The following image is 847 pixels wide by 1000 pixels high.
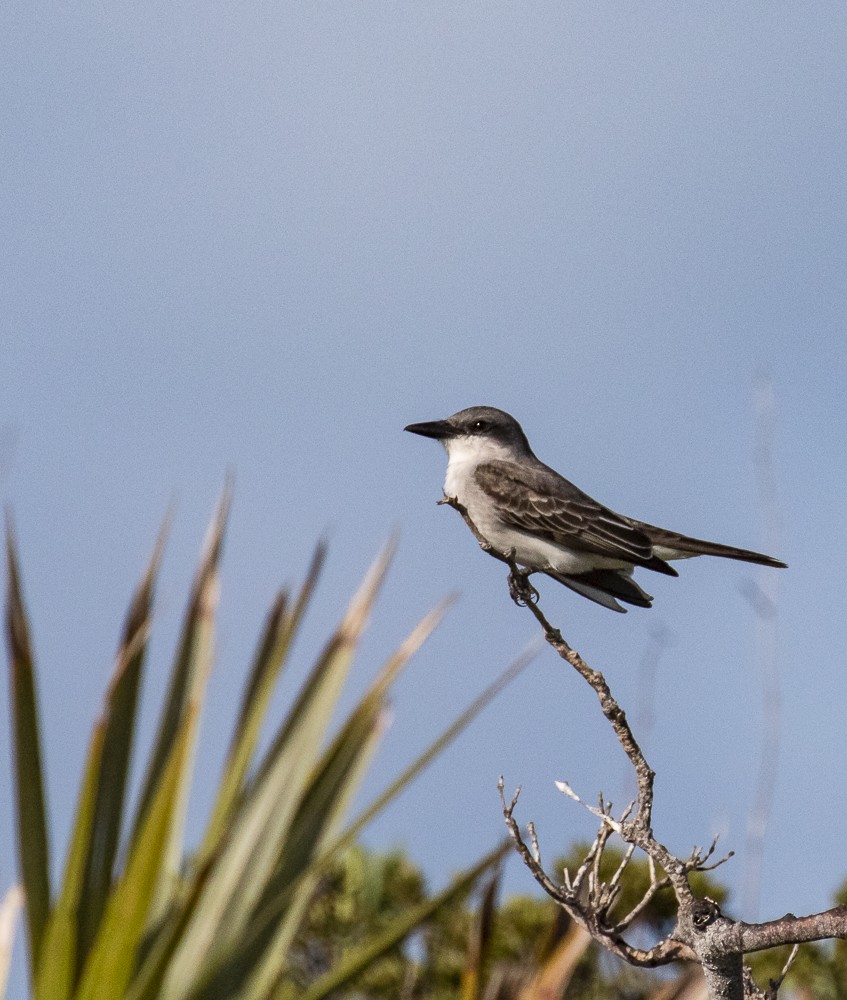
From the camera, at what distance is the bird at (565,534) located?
6668 mm

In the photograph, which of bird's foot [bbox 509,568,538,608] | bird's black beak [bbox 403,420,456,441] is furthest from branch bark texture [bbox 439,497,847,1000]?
bird's black beak [bbox 403,420,456,441]

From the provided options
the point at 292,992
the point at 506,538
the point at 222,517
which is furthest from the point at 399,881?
the point at 222,517

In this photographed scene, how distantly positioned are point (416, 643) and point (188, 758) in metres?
0.99

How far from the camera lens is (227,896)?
5.53 metres

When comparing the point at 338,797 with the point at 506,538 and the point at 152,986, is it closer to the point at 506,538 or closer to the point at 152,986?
the point at 152,986

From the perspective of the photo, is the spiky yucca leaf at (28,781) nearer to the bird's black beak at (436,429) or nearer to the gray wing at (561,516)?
the gray wing at (561,516)

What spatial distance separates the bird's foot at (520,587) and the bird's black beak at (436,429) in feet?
5.63

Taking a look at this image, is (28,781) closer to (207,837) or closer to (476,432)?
(207,837)

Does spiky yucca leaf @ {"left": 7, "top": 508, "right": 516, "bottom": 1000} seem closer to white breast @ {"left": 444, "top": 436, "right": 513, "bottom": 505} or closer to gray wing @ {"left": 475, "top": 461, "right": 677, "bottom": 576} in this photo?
gray wing @ {"left": 475, "top": 461, "right": 677, "bottom": 576}

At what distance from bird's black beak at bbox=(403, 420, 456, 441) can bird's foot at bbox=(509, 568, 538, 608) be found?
5.63 feet

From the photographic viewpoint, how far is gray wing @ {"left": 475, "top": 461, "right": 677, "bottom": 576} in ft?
21.9

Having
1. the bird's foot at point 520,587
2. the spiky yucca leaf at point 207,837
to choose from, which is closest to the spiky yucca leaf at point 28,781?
the spiky yucca leaf at point 207,837

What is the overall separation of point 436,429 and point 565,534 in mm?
1486

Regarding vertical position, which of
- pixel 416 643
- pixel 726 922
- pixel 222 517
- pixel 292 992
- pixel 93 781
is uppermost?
pixel 222 517
